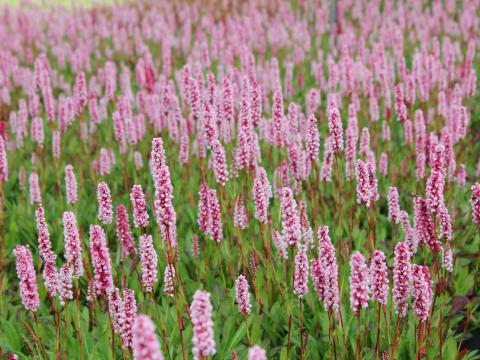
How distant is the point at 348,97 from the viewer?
8.16 metres

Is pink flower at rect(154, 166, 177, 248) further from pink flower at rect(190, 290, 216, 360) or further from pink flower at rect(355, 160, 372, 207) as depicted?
pink flower at rect(355, 160, 372, 207)

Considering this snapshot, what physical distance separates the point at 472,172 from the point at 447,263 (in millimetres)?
3057

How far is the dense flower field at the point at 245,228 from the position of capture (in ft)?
9.35

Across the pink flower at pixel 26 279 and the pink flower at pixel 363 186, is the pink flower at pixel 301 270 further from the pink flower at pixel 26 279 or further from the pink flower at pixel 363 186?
the pink flower at pixel 26 279

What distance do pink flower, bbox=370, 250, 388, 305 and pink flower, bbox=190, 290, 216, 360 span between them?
895 millimetres

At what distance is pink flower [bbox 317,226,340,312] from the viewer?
8.72 ft

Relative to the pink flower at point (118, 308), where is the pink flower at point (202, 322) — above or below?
above

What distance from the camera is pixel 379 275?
263 cm

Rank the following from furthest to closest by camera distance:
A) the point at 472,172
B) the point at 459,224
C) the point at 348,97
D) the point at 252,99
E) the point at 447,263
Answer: the point at 348,97, the point at 472,172, the point at 459,224, the point at 252,99, the point at 447,263

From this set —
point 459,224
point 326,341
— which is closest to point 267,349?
point 326,341

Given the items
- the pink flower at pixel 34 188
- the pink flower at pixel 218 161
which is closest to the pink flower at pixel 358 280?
the pink flower at pixel 218 161

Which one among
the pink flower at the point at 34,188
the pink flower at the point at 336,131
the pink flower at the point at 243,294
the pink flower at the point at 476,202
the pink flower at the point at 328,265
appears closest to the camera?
the pink flower at the point at 328,265

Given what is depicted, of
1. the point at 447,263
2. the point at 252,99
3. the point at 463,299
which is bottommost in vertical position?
the point at 463,299

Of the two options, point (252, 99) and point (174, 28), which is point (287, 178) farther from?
point (174, 28)
